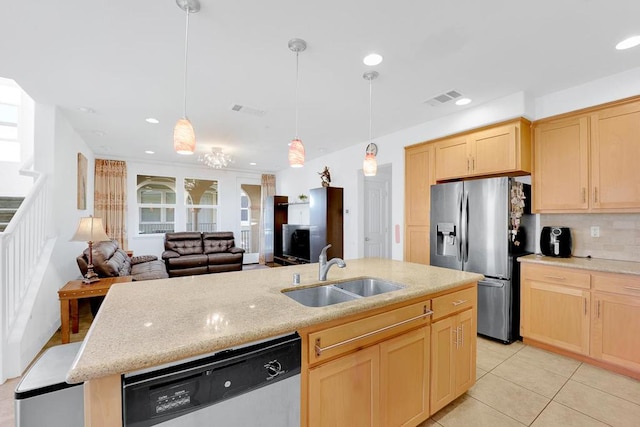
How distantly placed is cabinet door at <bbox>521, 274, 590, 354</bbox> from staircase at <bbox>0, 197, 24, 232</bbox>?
6494 millimetres

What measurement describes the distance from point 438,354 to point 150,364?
64.3 inches

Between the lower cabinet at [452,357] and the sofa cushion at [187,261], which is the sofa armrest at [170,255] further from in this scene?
the lower cabinet at [452,357]

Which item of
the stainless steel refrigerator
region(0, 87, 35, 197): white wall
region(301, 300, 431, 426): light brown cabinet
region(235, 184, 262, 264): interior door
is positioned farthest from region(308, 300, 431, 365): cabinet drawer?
region(235, 184, 262, 264): interior door

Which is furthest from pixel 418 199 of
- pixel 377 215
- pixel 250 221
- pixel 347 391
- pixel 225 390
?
pixel 250 221

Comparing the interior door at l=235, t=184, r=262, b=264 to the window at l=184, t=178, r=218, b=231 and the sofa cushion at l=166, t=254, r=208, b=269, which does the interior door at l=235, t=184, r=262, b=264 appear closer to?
the window at l=184, t=178, r=218, b=231

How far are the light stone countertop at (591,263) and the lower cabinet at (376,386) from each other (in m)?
1.89

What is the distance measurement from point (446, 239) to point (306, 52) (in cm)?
259

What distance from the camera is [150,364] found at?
895mm

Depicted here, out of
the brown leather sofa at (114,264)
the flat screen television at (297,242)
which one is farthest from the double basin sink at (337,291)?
the flat screen television at (297,242)

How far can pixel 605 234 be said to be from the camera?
283 centimetres

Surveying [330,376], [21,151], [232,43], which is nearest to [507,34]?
[232,43]

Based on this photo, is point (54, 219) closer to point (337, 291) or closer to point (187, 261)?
point (187, 261)

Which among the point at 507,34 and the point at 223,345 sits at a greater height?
the point at 507,34

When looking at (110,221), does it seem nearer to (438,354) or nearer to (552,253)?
(438,354)
